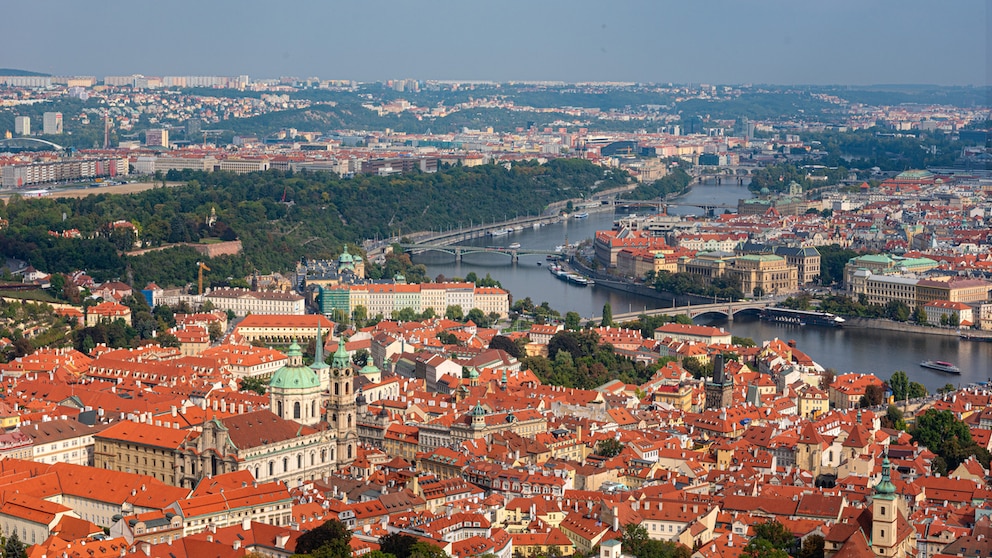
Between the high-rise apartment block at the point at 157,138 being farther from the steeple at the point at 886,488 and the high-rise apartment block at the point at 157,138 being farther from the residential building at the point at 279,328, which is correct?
the steeple at the point at 886,488

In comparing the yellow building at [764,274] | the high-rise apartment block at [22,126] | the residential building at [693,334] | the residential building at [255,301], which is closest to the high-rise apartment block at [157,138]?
the high-rise apartment block at [22,126]

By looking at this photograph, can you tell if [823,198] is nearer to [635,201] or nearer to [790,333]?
[635,201]

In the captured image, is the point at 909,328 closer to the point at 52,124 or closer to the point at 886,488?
the point at 886,488

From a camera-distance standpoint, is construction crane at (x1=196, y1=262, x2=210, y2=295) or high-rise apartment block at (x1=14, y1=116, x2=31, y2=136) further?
high-rise apartment block at (x1=14, y1=116, x2=31, y2=136)

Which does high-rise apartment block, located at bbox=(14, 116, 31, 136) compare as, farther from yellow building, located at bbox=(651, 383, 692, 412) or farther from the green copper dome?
the green copper dome

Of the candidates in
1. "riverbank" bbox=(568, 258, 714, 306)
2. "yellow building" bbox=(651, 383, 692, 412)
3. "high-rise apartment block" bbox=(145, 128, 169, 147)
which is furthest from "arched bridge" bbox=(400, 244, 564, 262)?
"high-rise apartment block" bbox=(145, 128, 169, 147)

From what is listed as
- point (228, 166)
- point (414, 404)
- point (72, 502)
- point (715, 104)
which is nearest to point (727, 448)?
A: point (414, 404)

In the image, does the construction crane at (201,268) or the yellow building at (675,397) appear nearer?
the yellow building at (675,397)
